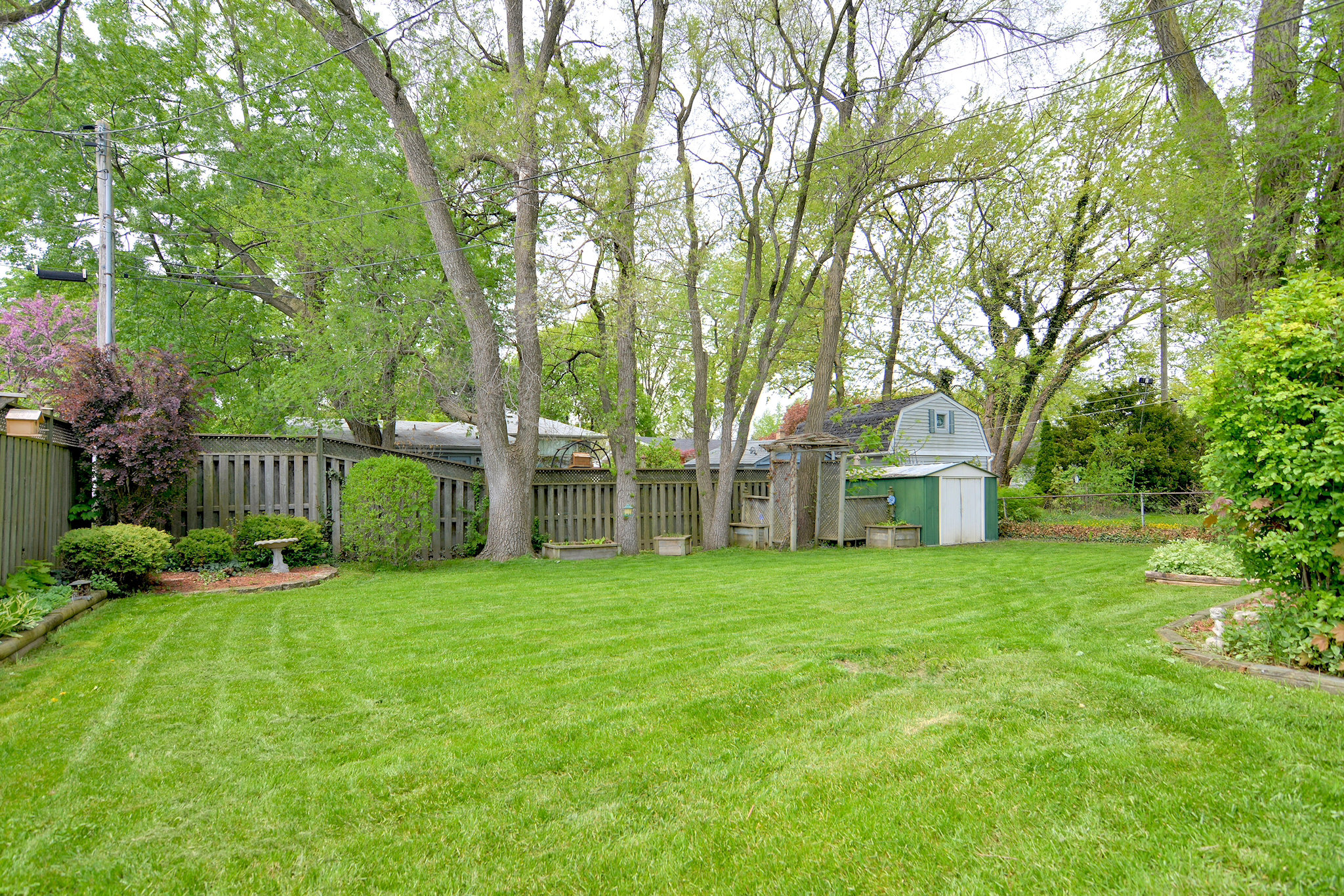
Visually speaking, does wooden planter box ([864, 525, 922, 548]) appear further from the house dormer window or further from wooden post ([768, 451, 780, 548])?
the house dormer window

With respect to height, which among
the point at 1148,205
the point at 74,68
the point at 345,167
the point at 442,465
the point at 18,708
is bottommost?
the point at 18,708

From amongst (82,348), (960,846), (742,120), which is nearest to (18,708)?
(960,846)

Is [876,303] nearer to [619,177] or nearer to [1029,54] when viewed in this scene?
[1029,54]

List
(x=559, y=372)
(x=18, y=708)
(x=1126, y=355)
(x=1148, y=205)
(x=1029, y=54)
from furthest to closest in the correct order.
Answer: (x=1126, y=355), (x=559, y=372), (x=1148, y=205), (x=1029, y=54), (x=18, y=708)

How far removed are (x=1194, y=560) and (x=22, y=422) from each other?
11.7m

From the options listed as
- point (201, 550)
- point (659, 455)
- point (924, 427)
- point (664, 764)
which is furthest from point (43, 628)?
point (924, 427)

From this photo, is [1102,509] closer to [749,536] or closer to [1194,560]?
[749,536]

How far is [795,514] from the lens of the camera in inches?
539

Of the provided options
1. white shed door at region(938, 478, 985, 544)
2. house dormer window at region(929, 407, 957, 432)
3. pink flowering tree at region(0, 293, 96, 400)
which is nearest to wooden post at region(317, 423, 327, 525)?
pink flowering tree at region(0, 293, 96, 400)

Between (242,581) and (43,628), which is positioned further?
(242,581)

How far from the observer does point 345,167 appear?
41.4ft

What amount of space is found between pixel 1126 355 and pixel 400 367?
806 inches

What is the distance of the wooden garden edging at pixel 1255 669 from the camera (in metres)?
3.42

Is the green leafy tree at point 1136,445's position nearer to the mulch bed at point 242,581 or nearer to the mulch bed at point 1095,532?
the mulch bed at point 1095,532
